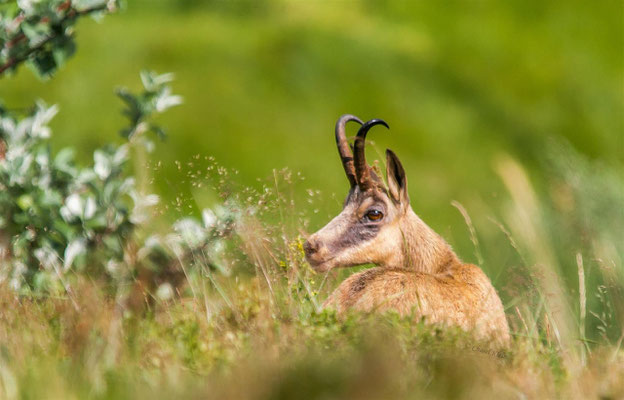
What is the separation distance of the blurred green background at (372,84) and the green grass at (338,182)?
4 centimetres

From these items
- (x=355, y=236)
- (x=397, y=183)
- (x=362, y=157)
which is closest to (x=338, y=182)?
(x=397, y=183)

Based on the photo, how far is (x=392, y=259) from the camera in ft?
20.7

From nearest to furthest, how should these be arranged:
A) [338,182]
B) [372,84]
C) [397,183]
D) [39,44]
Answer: [397,183], [39,44], [338,182], [372,84]

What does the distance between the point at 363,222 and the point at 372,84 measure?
1044cm

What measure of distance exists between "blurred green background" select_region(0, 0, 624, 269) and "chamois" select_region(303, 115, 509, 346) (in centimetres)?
691

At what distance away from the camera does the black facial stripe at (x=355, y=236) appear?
20.0 feet

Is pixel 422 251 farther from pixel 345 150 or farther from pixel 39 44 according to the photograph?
pixel 39 44

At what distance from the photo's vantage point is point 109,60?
52.9 feet

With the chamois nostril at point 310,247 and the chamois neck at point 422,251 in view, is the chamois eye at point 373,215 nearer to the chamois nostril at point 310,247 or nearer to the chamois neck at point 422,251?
the chamois neck at point 422,251

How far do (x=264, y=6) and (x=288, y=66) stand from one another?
264cm

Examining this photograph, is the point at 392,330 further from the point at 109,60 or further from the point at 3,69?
the point at 109,60

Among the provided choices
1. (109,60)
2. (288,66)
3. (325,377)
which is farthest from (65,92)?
(325,377)

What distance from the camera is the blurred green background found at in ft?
47.8

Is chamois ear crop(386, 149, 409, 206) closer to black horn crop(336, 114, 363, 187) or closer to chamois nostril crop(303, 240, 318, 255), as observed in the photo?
black horn crop(336, 114, 363, 187)
